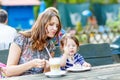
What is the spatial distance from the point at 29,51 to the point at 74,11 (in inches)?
499

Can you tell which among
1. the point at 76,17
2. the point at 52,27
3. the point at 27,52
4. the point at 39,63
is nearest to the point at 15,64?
the point at 27,52

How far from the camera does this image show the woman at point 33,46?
349cm

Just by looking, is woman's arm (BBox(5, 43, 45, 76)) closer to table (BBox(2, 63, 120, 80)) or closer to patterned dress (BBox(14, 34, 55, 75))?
patterned dress (BBox(14, 34, 55, 75))

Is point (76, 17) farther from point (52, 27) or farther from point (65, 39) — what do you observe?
point (52, 27)

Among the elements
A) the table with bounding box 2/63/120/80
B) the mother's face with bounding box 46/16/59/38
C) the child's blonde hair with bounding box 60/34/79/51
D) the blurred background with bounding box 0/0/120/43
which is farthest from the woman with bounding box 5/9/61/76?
the blurred background with bounding box 0/0/120/43

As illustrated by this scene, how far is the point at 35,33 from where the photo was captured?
352cm

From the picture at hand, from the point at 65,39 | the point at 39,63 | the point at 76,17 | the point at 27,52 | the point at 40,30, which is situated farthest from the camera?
the point at 76,17

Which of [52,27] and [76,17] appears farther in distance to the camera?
[76,17]

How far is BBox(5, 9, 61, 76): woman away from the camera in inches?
137

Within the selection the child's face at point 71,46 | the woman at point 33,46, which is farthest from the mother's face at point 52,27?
the child's face at point 71,46

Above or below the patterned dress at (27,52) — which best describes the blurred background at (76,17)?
above

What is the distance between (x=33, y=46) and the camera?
141 inches

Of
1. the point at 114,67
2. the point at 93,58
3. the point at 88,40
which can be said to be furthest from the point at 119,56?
the point at 88,40

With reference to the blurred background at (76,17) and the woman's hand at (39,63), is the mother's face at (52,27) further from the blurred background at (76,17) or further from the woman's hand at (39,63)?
the blurred background at (76,17)
